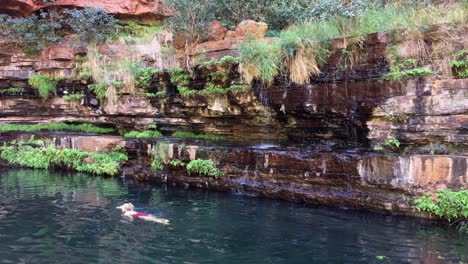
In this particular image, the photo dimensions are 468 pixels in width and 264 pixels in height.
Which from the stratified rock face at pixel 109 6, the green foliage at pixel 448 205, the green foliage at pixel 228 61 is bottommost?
the green foliage at pixel 448 205

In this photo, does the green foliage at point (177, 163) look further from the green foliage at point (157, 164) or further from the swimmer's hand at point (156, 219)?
the swimmer's hand at point (156, 219)

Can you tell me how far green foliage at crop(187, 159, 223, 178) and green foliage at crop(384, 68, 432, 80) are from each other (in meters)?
4.82

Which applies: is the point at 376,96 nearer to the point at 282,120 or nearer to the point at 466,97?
the point at 466,97

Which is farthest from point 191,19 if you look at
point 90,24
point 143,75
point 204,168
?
point 204,168

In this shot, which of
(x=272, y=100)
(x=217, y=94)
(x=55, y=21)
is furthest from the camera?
(x=55, y=21)

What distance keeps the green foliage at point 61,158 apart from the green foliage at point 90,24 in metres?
4.61

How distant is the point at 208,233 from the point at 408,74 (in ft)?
17.8

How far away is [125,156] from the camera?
12.2 metres

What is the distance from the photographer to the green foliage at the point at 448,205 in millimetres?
7035

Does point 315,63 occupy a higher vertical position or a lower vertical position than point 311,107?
higher

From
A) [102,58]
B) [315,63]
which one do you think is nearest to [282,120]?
[315,63]

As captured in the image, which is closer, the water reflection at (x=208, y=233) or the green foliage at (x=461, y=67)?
the water reflection at (x=208, y=233)

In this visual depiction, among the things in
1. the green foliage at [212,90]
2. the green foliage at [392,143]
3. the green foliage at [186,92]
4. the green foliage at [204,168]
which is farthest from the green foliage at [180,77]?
the green foliage at [392,143]

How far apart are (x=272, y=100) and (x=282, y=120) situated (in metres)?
0.66
